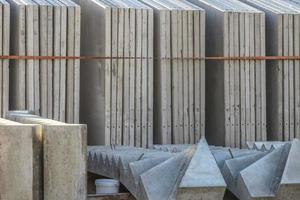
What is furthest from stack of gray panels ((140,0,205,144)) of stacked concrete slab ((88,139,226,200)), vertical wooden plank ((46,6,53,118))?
stacked concrete slab ((88,139,226,200))

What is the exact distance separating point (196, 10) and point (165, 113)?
1816 millimetres

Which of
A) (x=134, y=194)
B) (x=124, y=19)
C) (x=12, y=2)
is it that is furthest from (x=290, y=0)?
(x=134, y=194)

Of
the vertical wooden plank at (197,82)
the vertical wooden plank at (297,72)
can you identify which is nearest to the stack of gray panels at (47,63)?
the vertical wooden plank at (197,82)

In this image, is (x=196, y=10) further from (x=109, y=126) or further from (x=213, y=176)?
(x=213, y=176)

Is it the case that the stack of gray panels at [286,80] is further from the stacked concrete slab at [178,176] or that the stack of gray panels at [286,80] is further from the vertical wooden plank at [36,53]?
the stacked concrete slab at [178,176]

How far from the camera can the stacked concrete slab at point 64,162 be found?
6.25 metres

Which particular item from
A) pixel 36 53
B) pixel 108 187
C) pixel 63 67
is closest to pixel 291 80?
pixel 63 67

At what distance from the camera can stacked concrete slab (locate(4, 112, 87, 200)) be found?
6.25m

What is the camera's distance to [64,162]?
20.5 feet

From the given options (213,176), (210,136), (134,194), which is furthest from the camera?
(210,136)

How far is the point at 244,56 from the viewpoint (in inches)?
507

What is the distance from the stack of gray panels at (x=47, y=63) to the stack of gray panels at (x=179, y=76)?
1367 mm

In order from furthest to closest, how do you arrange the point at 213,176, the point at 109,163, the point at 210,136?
the point at 210,136, the point at 109,163, the point at 213,176

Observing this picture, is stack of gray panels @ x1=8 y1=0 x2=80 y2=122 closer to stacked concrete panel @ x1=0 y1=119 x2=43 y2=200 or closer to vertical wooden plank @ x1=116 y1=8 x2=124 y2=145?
vertical wooden plank @ x1=116 y1=8 x2=124 y2=145
